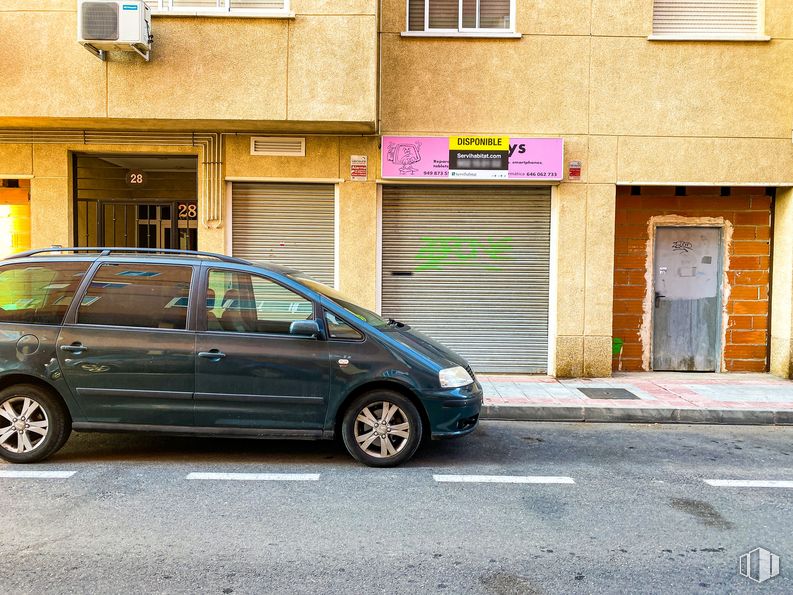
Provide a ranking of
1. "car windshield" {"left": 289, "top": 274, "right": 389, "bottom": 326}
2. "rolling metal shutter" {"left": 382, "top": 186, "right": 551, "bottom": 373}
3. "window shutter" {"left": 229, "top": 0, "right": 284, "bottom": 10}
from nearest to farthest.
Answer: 1. "car windshield" {"left": 289, "top": 274, "right": 389, "bottom": 326}
2. "window shutter" {"left": 229, "top": 0, "right": 284, "bottom": 10}
3. "rolling metal shutter" {"left": 382, "top": 186, "right": 551, "bottom": 373}

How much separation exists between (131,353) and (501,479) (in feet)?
10.5

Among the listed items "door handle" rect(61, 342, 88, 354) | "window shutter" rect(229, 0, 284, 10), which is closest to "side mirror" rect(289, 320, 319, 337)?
"door handle" rect(61, 342, 88, 354)

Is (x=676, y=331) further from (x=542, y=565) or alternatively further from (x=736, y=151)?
(x=542, y=565)

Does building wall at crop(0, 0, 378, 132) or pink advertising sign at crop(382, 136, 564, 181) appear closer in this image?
building wall at crop(0, 0, 378, 132)

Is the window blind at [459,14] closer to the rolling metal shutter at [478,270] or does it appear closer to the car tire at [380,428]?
the rolling metal shutter at [478,270]

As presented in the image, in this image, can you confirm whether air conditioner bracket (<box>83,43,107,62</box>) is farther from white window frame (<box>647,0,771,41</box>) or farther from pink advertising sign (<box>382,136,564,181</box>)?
white window frame (<box>647,0,771,41</box>)

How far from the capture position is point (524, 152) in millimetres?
9570

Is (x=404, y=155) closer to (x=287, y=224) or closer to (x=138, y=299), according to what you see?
(x=287, y=224)

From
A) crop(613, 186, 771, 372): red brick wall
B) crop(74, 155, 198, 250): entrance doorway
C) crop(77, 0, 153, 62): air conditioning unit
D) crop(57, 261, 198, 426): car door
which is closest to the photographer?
crop(57, 261, 198, 426): car door

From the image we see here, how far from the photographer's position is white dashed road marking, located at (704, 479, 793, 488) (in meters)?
5.16

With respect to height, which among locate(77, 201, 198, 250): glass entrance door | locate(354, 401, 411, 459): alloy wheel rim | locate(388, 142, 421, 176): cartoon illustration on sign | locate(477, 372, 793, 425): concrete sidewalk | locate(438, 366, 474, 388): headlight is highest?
locate(388, 142, 421, 176): cartoon illustration on sign

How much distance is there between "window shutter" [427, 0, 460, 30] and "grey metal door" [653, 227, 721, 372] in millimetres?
4624

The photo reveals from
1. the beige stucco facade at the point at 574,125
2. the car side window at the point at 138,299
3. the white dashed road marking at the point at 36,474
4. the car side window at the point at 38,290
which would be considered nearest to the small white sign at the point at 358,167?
the beige stucco facade at the point at 574,125

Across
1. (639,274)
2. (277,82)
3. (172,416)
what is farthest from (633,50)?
(172,416)
